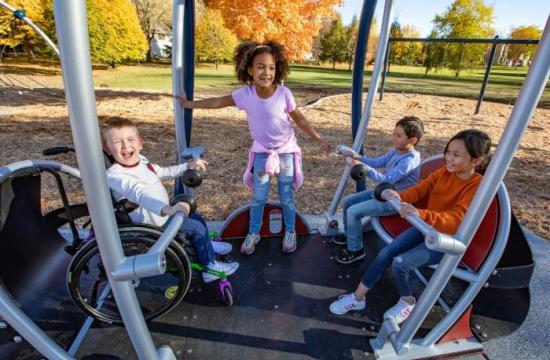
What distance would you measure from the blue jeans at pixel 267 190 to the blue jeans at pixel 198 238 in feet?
1.78

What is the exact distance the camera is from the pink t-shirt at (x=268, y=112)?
226 centimetres

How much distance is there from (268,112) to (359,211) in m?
0.92

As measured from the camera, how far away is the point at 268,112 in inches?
89.2

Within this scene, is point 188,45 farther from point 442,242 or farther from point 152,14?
point 152,14

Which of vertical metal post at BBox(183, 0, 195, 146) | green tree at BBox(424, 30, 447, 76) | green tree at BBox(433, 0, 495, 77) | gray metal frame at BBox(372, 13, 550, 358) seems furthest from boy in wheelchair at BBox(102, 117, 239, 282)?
green tree at BBox(433, 0, 495, 77)

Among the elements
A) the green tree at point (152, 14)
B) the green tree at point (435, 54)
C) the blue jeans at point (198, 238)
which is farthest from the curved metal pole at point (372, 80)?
the green tree at point (152, 14)

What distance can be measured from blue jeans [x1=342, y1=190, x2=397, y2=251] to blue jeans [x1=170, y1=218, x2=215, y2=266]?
39.0 inches

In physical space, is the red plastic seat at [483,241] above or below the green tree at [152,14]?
below

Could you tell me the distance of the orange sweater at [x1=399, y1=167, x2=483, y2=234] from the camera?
1.69 meters

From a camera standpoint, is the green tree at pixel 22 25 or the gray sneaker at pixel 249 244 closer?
the gray sneaker at pixel 249 244

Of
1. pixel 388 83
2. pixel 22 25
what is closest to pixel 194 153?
pixel 388 83

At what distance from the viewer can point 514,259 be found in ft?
5.93

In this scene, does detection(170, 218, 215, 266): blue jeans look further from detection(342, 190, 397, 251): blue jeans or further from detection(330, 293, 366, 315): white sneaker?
detection(342, 190, 397, 251): blue jeans

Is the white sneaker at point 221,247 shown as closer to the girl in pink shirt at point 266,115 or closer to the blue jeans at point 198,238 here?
the girl in pink shirt at point 266,115
